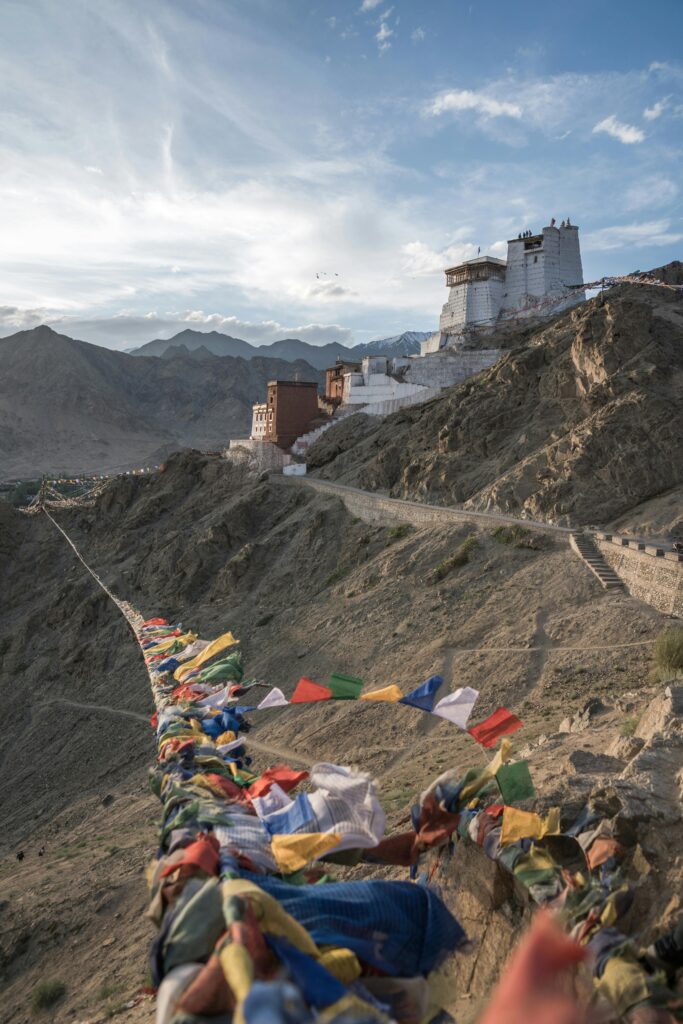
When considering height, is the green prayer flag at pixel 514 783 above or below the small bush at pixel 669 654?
above

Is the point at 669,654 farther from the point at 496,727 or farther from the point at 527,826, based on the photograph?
the point at 527,826

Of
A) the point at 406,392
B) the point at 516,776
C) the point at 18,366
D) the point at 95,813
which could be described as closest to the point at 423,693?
the point at 516,776

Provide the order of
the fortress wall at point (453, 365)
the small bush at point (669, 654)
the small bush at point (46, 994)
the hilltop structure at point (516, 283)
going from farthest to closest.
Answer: the hilltop structure at point (516, 283) < the fortress wall at point (453, 365) < the small bush at point (669, 654) < the small bush at point (46, 994)

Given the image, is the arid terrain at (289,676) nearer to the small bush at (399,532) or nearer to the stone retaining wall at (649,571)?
the small bush at (399,532)

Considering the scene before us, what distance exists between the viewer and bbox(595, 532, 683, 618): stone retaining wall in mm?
15617

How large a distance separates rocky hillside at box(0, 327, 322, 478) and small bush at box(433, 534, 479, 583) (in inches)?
3066

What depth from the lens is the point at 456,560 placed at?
71.8 feet

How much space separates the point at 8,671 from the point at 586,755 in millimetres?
31918

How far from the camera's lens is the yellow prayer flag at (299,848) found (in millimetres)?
5082

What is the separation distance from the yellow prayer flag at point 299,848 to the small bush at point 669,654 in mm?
9321

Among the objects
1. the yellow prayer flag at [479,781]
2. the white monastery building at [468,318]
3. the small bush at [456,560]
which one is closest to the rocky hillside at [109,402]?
the white monastery building at [468,318]

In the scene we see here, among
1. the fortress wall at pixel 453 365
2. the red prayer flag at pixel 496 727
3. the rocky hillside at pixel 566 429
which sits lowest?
the red prayer flag at pixel 496 727

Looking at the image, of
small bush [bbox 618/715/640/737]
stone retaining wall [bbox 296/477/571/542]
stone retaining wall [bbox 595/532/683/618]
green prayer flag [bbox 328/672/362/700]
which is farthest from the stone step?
green prayer flag [bbox 328/672/362/700]

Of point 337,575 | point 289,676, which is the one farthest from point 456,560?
point 289,676
